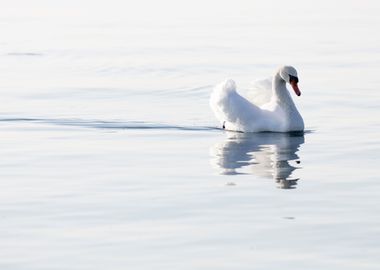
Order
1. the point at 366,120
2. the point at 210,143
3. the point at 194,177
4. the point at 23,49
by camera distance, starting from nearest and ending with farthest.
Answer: the point at 194,177, the point at 210,143, the point at 366,120, the point at 23,49

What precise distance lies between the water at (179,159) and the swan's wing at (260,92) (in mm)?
779

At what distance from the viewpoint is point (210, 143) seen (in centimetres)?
1758

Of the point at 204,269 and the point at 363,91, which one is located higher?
the point at 363,91

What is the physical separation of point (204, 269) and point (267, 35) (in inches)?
1024

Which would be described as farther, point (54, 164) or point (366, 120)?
point (366, 120)

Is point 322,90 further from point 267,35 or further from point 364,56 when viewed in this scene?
point 267,35

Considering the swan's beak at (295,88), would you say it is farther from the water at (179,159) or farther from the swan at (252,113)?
the water at (179,159)

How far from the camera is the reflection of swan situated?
14734mm

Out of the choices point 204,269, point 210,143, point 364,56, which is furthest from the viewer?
point 364,56

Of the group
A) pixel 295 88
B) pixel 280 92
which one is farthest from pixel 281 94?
pixel 295 88

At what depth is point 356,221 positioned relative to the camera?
37.9 ft

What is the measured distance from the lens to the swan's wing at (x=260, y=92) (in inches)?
817

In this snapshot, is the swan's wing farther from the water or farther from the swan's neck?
the water

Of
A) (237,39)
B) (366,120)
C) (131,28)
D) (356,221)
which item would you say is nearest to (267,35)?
(237,39)
